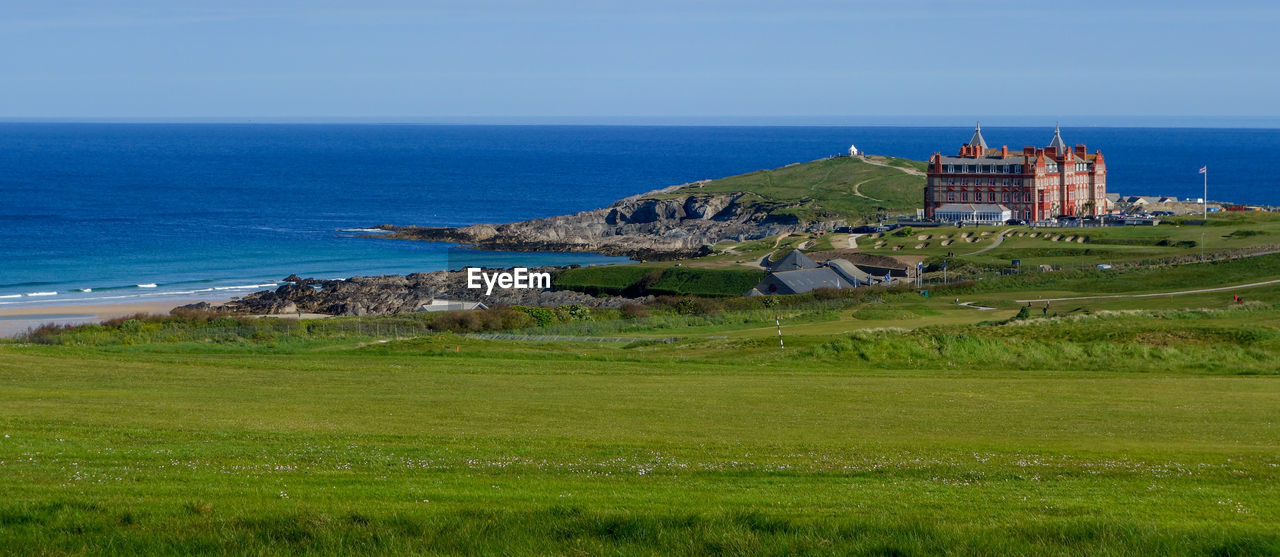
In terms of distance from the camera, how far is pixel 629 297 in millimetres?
80688

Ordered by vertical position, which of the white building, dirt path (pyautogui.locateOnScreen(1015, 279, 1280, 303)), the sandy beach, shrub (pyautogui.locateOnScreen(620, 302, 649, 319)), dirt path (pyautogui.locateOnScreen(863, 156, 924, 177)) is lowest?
the sandy beach

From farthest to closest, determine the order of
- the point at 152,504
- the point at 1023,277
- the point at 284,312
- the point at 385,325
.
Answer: the point at 284,312 < the point at 1023,277 < the point at 385,325 < the point at 152,504

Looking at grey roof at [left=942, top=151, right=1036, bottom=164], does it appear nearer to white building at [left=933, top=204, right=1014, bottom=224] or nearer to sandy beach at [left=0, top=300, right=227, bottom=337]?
white building at [left=933, top=204, right=1014, bottom=224]

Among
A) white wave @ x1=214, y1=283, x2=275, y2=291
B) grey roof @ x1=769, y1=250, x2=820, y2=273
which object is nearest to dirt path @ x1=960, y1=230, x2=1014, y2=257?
grey roof @ x1=769, y1=250, x2=820, y2=273

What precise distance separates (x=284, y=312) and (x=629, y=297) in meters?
23.0

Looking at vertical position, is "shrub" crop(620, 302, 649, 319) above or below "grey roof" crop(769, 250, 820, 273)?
below

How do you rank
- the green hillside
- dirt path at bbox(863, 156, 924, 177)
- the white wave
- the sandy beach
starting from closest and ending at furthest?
the sandy beach → the white wave → the green hillside → dirt path at bbox(863, 156, 924, 177)

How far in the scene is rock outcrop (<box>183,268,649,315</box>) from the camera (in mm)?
78000

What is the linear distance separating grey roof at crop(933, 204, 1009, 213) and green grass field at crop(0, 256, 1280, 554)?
7715 cm

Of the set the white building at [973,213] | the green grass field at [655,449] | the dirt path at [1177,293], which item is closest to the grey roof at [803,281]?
the dirt path at [1177,293]

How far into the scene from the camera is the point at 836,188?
154125mm

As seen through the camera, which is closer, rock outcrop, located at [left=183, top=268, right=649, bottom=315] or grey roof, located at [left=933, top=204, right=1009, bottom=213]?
rock outcrop, located at [left=183, top=268, right=649, bottom=315]

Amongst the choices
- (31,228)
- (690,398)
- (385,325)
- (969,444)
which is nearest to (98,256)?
(31,228)

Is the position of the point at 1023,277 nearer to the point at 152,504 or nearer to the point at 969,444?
the point at 969,444
